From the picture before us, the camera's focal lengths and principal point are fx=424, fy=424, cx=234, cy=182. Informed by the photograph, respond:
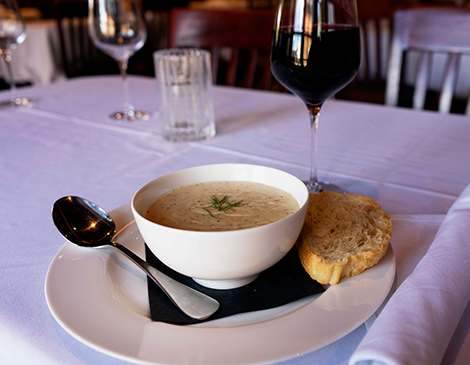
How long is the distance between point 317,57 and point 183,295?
0.39 m

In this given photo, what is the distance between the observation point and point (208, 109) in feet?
3.10

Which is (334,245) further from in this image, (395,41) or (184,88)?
(395,41)

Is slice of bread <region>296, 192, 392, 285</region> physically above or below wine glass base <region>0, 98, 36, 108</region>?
above

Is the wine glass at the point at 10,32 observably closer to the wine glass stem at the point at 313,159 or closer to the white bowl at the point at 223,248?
the wine glass stem at the point at 313,159

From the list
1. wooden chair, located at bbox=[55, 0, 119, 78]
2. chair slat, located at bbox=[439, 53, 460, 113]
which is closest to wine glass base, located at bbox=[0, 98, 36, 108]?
chair slat, located at bbox=[439, 53, 460, 113]

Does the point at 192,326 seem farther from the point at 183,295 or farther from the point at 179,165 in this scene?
the point at 179,165

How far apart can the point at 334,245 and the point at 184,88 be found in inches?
23.8

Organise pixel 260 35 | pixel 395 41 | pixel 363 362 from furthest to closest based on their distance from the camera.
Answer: pixel 260 35 < pixel 395 41 < pixel 363 362

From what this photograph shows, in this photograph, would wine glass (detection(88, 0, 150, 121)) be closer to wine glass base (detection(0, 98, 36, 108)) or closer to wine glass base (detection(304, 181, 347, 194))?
wine glass base (detection(0, 98, 36, 108))

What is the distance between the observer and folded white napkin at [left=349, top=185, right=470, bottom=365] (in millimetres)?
289

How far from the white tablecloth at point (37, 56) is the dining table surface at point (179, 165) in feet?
6.27

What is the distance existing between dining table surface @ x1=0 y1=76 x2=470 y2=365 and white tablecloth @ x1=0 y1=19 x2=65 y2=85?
6.27 ft

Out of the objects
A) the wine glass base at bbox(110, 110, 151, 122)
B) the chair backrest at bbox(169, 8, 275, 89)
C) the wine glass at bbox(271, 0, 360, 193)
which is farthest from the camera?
the chair backrest at bbox(169, 8, 275, 89)

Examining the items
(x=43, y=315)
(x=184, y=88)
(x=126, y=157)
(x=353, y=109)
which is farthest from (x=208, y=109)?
(x=43, y=315)
